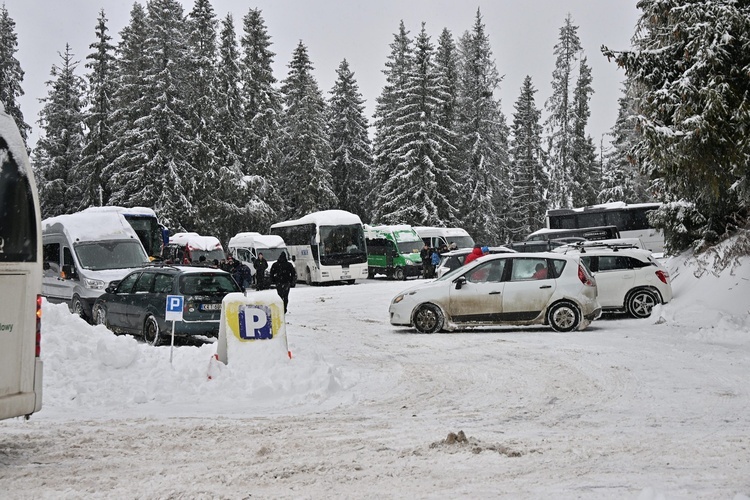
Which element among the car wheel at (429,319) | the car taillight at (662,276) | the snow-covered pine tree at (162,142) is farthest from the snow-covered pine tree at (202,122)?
the car taillight at (662,276)

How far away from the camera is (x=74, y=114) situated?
59.7m

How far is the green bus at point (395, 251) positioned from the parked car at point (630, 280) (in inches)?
860

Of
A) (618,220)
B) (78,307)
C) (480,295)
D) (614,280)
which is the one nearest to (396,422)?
(480,295)

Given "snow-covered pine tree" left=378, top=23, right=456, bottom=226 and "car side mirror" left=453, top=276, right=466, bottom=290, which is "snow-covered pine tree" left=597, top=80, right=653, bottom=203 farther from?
"car side mirror" left=453, top=276, right=466, bottom=290

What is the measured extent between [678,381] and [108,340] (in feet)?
26.1

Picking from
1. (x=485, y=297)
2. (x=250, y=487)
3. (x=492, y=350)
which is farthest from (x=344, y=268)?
(x=250, y=487)

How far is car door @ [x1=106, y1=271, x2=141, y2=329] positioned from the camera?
647 inches

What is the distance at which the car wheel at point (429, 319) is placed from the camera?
1659 cm

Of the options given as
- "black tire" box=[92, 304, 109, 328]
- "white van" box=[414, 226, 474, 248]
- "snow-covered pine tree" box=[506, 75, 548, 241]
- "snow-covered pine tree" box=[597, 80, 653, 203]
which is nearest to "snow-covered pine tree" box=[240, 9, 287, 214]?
"white van" box=[414, 226, 474, 248]

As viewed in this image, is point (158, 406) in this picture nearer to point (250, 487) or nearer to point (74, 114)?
point (250, 487)

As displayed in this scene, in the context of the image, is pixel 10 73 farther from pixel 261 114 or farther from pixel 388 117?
pixel 388 117

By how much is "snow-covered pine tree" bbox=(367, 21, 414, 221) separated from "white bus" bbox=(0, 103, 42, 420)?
49.4 m

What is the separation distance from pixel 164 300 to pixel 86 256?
6681mm

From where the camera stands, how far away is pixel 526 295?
16.2 metres
